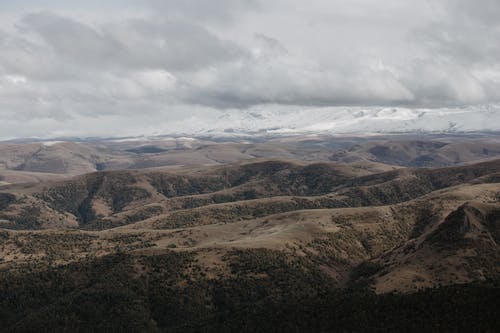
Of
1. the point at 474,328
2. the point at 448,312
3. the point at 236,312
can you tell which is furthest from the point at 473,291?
the point at 236,312

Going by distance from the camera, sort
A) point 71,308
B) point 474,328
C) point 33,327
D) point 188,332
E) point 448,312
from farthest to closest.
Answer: point 71,308
point 33,327
point 188,332
point 448,312
point 474,328

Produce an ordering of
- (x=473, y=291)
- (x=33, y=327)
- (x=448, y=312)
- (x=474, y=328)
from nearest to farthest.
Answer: (x=474, y=328)
(x=448, y=312)
(x=473, y=291)
(x=33, y=327)

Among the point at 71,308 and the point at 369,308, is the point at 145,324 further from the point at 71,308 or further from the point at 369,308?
the point at 369,308

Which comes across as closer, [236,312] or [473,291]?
[473,291]

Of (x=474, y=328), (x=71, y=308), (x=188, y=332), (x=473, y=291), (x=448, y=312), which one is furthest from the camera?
(x=71, y=308)

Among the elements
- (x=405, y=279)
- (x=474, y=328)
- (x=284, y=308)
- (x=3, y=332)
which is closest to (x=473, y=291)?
(x=474, y=328)

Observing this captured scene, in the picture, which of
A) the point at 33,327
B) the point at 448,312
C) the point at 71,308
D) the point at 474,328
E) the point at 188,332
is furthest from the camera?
the point at 71,308

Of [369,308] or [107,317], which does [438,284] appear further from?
[107,317]

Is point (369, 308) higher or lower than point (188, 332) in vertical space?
higher

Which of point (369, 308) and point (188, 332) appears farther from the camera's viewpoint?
point (188, 332)

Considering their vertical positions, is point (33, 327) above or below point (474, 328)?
below
